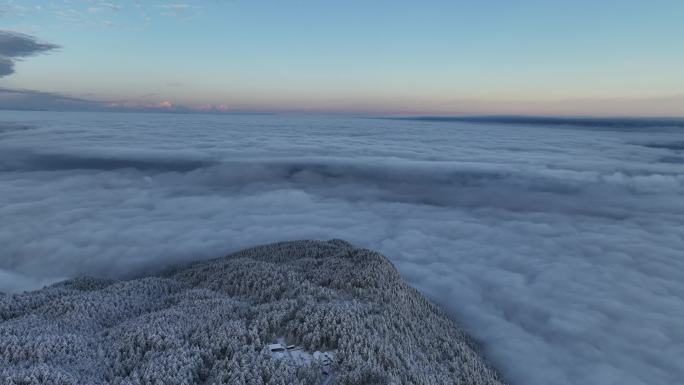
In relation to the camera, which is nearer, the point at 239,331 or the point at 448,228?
the point at 239,331

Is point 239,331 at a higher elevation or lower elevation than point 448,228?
higher

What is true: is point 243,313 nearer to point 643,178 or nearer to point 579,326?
point 579,326

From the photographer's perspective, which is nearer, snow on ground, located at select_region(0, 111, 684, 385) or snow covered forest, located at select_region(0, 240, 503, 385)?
snow covered forest, located at select_region(0, 240, 503, 385)

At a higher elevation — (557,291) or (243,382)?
(243,382)

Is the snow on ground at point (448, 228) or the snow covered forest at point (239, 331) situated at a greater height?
the snow covered forest at point (239, 331)

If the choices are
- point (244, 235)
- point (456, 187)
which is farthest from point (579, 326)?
point (456, 187)

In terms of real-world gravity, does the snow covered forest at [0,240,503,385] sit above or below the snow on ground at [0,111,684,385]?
above

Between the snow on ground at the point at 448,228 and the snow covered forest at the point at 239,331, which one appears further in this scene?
the snow on ground at the point at 448,228

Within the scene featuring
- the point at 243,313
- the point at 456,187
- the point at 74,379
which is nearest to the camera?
the point at 74,379
